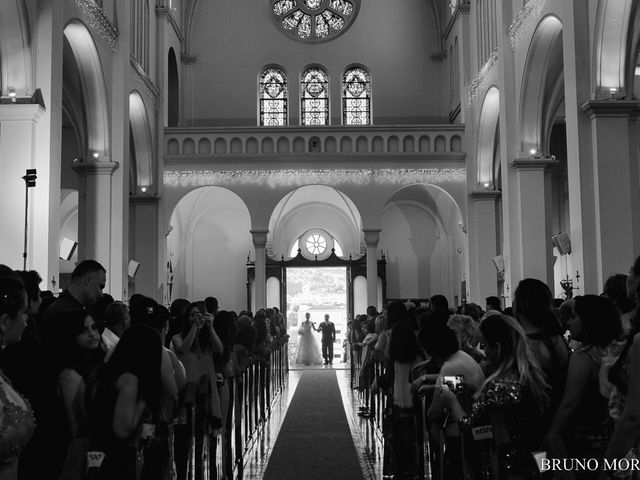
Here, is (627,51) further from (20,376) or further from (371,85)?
(371,85)

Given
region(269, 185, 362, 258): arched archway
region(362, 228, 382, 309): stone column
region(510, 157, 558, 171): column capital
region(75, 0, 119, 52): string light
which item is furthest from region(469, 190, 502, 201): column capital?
region(75, 0, 119, 52): string light

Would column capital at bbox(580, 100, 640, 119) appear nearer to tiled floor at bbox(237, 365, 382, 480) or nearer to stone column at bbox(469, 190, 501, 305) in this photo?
tiled floor at bbox(237, 365, 382, 480)

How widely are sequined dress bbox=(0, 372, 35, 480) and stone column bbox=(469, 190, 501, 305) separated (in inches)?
760

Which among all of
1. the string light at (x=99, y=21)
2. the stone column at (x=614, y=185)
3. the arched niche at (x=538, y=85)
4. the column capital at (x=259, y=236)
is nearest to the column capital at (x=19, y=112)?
the string light at (x=99, y=21)

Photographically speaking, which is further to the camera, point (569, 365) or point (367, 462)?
point (367, 462)

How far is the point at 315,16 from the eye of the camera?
28750mm

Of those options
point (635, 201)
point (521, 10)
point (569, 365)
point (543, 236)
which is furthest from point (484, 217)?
point (569, 365)

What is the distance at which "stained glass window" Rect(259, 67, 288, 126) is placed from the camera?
28.3 m

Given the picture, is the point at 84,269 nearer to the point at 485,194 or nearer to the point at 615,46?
the point at 615,46

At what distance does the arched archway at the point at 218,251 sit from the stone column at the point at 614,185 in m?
17.8

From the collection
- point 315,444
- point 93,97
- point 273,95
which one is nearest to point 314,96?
point 273,95

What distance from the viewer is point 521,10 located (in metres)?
17.6

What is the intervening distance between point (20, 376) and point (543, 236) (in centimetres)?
1479

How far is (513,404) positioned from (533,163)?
1426cm
